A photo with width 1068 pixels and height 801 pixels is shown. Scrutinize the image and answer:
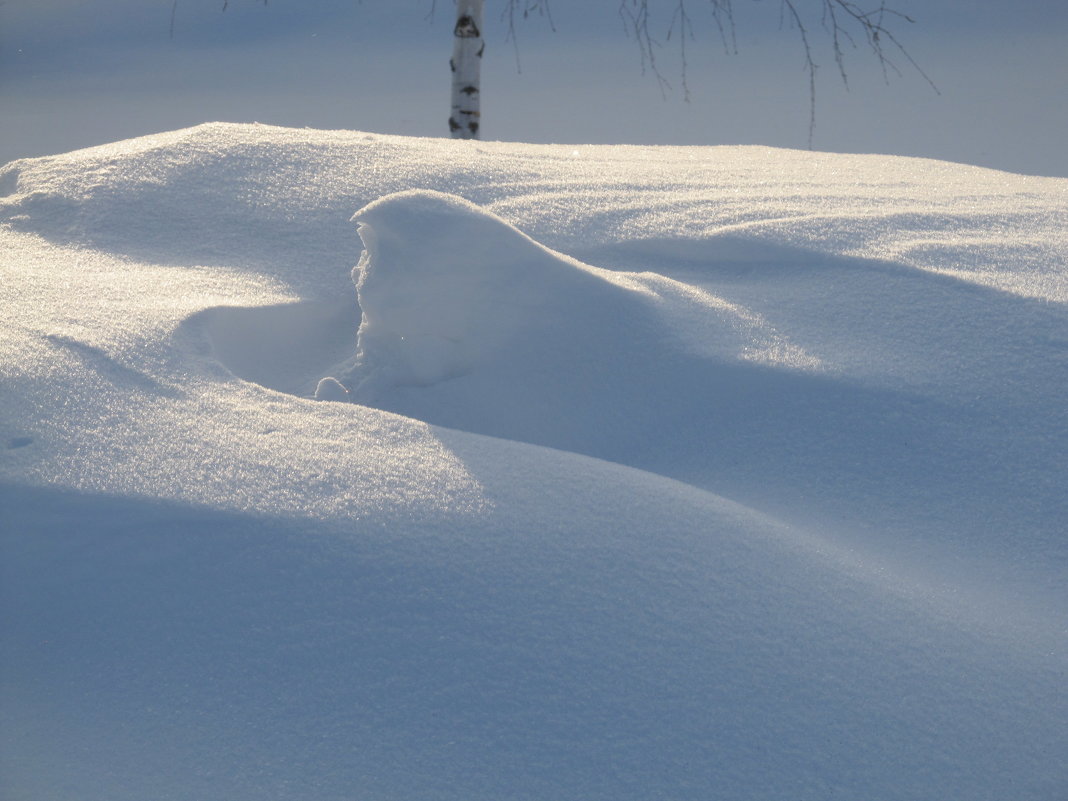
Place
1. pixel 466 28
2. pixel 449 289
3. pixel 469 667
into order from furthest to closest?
pixel 466 28, pixel 449 289, pixel 469 667

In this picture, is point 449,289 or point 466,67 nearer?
point 449,289

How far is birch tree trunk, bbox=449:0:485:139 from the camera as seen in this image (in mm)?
5059

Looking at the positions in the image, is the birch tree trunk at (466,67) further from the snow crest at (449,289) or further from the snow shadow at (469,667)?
the snow shadow at (469,667)

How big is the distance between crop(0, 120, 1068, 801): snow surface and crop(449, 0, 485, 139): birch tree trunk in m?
2.86

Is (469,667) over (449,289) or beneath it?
beneath

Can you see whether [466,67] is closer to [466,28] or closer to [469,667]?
[466,28]

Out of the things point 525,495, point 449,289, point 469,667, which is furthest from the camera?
point 449,289

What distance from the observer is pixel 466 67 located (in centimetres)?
518

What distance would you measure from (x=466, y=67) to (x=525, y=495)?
168 inches

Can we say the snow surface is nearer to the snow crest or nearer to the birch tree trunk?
the snow crest

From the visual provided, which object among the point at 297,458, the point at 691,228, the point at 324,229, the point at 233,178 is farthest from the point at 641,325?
the point at 233,178

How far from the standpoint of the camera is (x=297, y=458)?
60.1 inches

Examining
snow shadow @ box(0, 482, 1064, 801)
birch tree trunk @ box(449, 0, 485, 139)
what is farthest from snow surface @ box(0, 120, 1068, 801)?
birch tree trunk @ box(449, 0, 485, 139)

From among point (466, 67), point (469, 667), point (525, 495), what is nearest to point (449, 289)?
point (525, 495)
